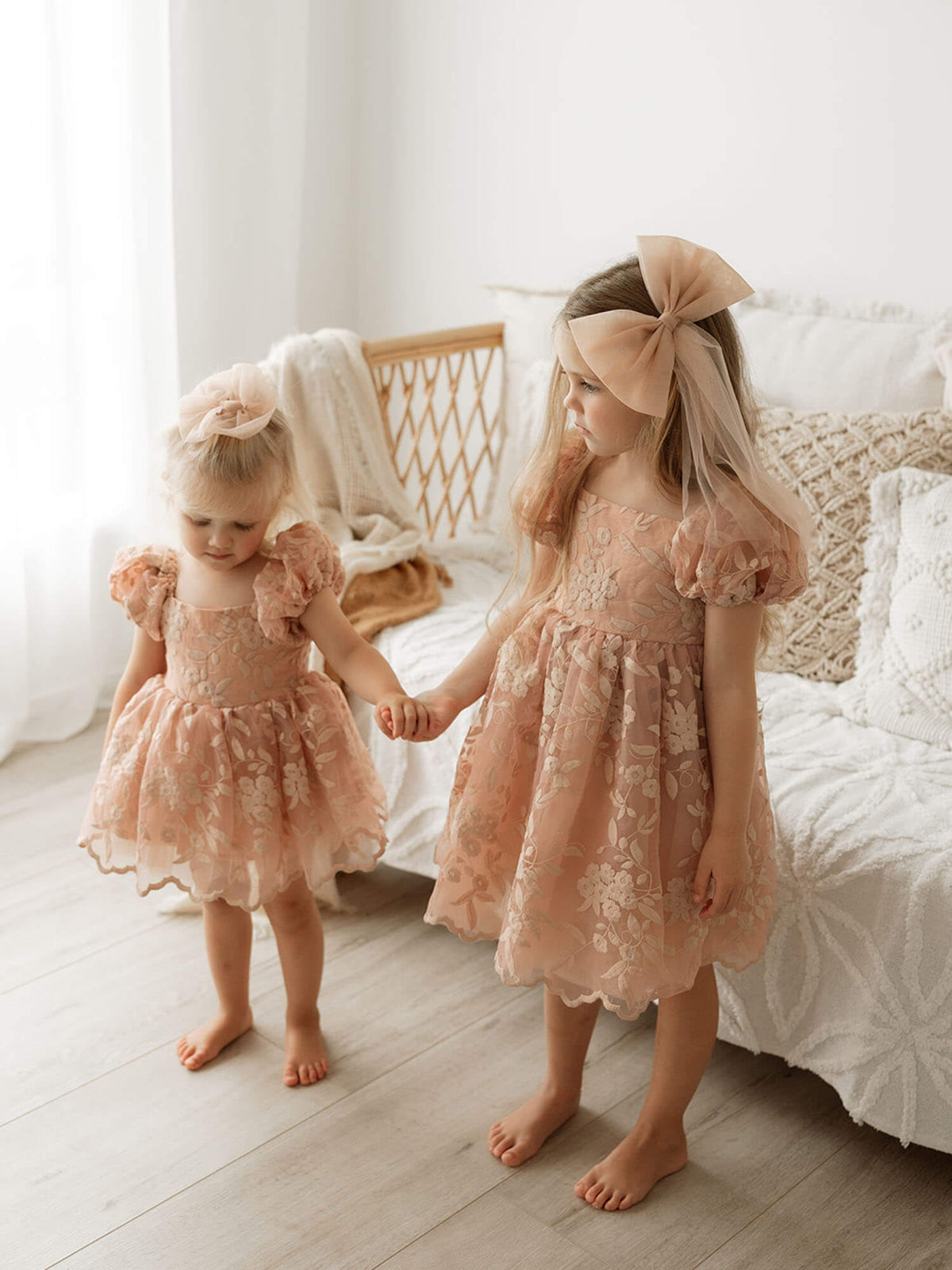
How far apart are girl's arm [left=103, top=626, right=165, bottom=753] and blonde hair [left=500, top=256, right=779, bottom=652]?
1.41 feet

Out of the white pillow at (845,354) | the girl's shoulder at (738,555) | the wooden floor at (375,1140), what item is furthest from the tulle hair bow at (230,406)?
the wooden floor at (375,1140)

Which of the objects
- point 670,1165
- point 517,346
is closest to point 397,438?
point 517,346

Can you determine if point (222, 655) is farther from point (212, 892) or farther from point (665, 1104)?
point (665, 1104)

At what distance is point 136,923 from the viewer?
6.30 ft

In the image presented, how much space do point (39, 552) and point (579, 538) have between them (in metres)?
1.47

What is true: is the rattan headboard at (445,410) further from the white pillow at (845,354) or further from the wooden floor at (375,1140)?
the wooden floor at (375,1140)

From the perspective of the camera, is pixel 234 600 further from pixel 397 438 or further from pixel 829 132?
pixel 829 132

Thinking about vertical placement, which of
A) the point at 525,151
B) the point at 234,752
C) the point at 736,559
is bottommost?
the point at 234,752

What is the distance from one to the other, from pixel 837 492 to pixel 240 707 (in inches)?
36.0

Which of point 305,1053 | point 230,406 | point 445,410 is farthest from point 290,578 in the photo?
point 445,410

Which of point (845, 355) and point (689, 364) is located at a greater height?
point (689, 364)

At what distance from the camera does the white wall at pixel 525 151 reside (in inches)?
79.8

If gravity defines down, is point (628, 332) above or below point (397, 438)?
above

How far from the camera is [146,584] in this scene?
4.85ft
